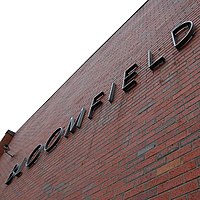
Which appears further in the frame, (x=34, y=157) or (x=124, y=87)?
(x=34, y=157)

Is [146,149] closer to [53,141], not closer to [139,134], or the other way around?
[139,134]

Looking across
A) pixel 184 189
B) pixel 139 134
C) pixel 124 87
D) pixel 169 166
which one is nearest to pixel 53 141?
pixel 124 87

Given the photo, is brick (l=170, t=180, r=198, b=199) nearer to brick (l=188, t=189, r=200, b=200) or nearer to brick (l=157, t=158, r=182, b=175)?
brick (l=188, t=189, r=200, b=200)

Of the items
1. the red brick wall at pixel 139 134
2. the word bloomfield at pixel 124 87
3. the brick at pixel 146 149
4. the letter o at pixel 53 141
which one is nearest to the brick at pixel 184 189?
the red brick wall at pixel 139 134

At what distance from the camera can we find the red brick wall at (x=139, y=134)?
218 cm

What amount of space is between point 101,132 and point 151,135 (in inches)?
41.9

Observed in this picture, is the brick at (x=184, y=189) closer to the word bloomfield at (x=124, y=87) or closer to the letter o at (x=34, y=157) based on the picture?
the word bloomfield at (x=124, y=87)

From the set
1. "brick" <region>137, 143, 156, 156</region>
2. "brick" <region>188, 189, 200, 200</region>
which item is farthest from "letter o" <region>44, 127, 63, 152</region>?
"brick" <region>188, 189, 200, 200</region>

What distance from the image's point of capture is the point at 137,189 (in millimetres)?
2287

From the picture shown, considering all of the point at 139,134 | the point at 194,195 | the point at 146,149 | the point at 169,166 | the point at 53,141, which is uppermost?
the point at 53,141

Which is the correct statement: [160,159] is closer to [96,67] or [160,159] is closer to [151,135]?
[151,135]

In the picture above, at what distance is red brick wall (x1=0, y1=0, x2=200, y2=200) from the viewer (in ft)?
7.16

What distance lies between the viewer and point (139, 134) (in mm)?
2752

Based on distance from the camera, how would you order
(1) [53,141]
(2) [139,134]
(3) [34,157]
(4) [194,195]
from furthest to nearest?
A: (3) [34,157]
(1) [53,141]
(2) [139,134]
(4) [194,195]
